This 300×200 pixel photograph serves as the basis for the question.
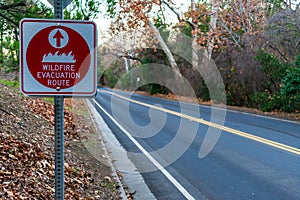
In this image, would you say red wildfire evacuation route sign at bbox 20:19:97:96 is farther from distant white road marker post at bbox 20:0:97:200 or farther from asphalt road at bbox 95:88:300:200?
asphalt road at bbox 95:88:300:200

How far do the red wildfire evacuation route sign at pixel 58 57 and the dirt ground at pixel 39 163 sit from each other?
248 centimetres

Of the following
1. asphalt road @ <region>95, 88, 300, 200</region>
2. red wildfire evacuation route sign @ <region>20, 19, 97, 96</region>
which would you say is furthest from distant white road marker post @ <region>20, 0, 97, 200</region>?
asphalt road @ <region>95, 88, 300, 200</region>

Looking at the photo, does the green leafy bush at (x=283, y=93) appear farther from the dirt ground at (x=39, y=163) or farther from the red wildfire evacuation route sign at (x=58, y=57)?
the red wildfire evacuation route sign at (x=58, y=57)

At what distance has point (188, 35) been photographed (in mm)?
34844

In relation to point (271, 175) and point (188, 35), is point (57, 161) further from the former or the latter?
point (188, 35)

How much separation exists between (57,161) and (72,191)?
2.92 m

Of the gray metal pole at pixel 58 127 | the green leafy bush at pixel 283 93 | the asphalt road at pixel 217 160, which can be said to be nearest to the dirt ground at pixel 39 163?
the asphalt road at pixel 217 160

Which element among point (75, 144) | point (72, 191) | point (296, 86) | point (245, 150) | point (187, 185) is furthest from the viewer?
point (296, 86)

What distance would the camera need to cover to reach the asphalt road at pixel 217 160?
6438mm

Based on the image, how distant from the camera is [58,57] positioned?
2553 mm

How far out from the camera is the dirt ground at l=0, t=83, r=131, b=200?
5.04 m

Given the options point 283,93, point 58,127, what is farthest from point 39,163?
point 283,93

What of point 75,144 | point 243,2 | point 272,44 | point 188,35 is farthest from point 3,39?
point 188,35

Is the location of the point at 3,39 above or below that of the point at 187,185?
above
